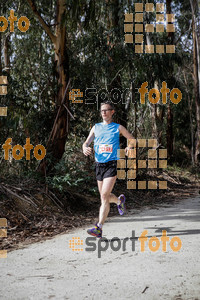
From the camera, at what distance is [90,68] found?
1040 centimetres

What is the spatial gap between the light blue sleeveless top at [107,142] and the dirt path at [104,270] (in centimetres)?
120

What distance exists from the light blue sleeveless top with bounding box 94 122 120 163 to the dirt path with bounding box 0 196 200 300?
1.20 m

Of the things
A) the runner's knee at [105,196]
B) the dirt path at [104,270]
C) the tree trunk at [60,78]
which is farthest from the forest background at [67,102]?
the dirt path at [104,270]

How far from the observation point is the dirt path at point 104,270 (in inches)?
131

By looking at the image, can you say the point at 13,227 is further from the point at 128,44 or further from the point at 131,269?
the point at 128,44

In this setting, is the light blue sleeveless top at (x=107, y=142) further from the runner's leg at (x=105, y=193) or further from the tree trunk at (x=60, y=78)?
the tree trunk at (x=60, y=78)

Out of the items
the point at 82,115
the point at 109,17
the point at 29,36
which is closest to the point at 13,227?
the point at 82,115

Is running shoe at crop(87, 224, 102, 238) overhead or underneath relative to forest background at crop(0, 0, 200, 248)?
underneath

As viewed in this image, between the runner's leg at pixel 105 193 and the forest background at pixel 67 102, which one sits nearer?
the runner's leg at pixel 105 193

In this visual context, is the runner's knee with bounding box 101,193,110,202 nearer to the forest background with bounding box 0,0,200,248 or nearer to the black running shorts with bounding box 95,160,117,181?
the black running shorts with bounding box 95,160,117,181

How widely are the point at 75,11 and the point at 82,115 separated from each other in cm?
274

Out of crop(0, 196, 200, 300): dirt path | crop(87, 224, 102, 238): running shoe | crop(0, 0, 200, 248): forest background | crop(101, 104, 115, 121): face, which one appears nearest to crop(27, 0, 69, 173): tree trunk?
crop(0, 0, 200, 248): forest background

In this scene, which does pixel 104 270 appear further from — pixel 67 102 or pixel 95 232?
pixel 67 102

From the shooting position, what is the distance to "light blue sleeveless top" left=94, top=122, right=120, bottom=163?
527 centimetres
